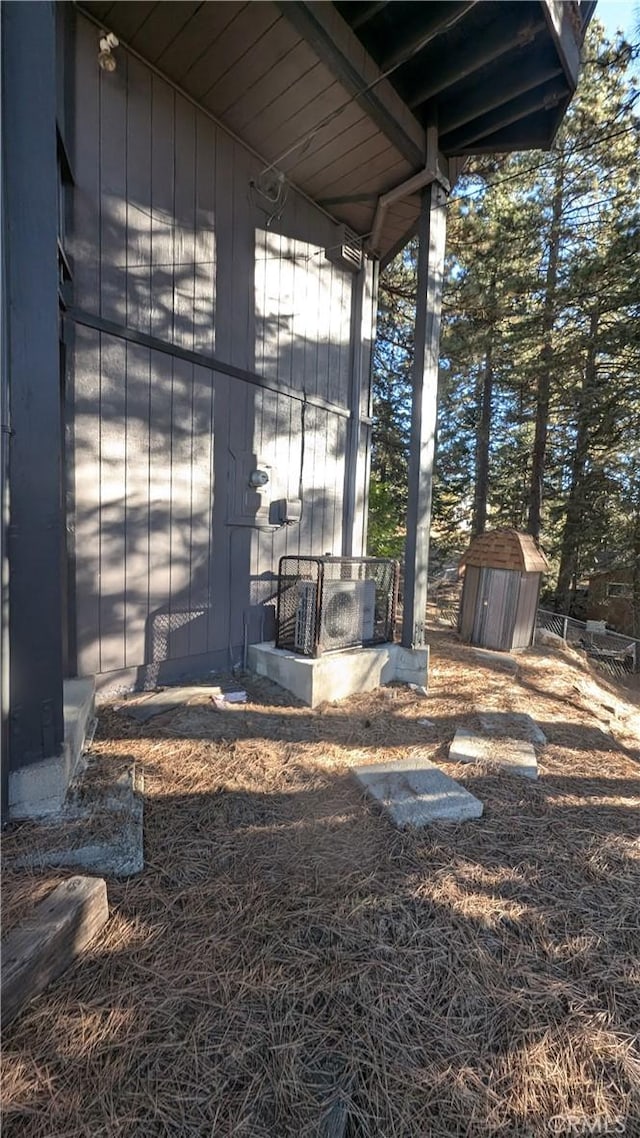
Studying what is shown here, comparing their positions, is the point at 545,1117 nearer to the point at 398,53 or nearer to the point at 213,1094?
the point at 213,1094

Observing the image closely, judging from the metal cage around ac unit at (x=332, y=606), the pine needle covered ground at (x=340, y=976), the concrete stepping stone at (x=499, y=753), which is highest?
the metal cage around ac unit at (x=332, y=606)

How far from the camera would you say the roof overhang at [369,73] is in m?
3.04

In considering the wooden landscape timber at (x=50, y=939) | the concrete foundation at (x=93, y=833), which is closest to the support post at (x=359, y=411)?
the concrete foundation at (x=93, y=833)

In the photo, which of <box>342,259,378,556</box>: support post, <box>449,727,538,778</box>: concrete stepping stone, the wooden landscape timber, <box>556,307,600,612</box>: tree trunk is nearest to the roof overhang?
<box>342,259,378,556</box>: support post

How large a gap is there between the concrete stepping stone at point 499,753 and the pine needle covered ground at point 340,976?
0.60 ft

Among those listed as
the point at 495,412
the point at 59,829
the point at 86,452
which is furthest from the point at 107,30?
the point at 495,412

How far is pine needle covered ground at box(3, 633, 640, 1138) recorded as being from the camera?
1.07 metres

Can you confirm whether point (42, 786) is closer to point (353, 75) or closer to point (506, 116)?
point (353, 75)

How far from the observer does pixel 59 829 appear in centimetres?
180

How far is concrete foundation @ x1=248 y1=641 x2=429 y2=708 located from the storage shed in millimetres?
2313

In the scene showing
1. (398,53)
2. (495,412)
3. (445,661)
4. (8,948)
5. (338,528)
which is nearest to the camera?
(8,948)

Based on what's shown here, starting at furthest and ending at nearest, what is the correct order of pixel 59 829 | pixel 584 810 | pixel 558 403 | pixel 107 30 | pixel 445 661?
pixel 558 403 → pixel 445 661 → pixel 107 30 → pixel 584 810 → pixel 59 829

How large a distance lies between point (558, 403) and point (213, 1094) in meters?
11.7

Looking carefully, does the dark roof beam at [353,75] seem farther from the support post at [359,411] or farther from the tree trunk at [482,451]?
the tree trunk at [482,451]
